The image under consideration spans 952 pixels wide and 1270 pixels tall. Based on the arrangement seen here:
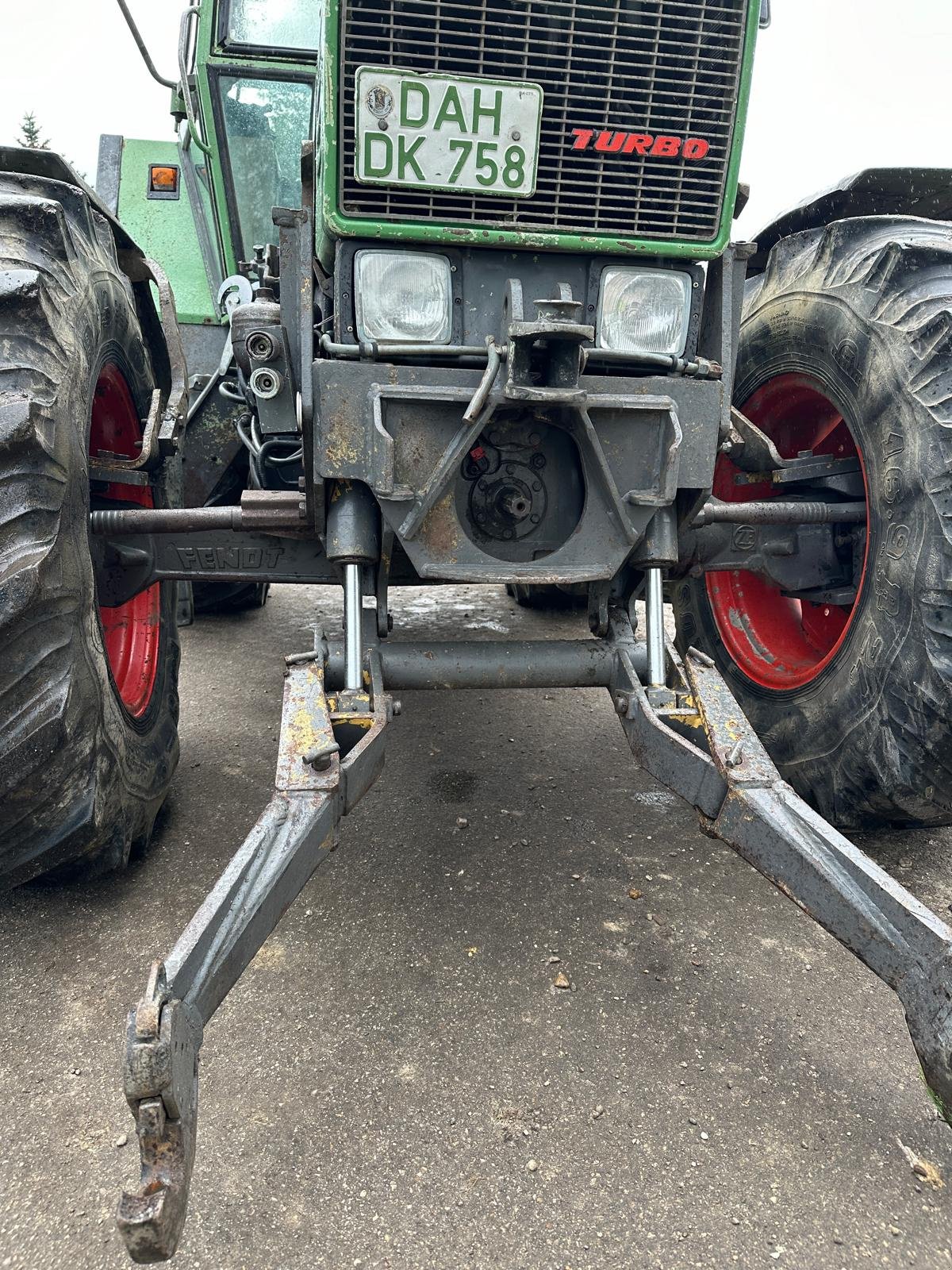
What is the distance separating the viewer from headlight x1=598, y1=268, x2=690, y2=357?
2.34 m

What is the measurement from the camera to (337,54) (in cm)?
203

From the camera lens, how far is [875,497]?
246cm

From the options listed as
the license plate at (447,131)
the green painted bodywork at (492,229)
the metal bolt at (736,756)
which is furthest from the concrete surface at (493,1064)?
the license plate at (447,131)

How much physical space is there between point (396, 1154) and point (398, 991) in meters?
0.45

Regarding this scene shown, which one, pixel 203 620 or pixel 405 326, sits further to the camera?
pixel 203 620

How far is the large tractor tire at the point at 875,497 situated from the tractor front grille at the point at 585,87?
0.55 m

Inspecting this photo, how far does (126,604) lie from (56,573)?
3.25 ft

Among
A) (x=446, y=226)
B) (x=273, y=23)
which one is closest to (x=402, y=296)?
(x=446, y=226)

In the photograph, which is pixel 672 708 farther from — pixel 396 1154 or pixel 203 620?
pixel 203 620

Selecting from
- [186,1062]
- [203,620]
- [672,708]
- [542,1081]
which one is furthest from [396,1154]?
[203,620]

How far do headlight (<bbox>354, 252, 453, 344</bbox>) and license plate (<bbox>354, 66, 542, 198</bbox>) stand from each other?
175 mm

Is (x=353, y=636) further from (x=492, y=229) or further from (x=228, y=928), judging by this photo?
(x=492, y=229)

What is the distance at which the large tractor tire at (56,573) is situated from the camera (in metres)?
1.86

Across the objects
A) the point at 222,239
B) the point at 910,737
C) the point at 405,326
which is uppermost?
the point at 222,239
